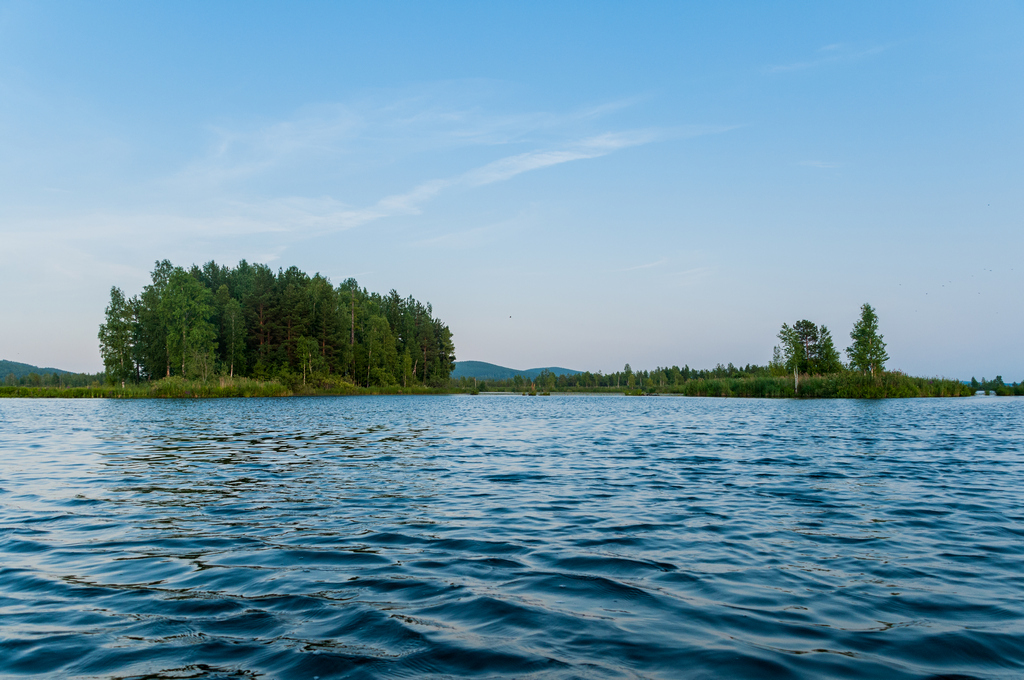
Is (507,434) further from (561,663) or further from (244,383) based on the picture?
(244,383)

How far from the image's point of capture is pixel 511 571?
267 inches

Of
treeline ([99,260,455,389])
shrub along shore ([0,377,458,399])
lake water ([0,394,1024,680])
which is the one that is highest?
treeline ([99,260,455,389])

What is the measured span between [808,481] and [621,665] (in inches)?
429

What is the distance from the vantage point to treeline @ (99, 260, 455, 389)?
82.8m

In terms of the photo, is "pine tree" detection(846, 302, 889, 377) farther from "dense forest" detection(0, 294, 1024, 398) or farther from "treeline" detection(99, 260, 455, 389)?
"treeline" detection(99, 260, 455, 389)

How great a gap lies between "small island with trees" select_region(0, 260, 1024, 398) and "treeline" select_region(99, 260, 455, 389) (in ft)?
0.70

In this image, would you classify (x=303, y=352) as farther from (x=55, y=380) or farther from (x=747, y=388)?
(x=747, y=388)

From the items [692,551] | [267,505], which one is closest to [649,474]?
[692,551]

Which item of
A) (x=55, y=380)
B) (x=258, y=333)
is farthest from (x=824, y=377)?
(x=55, y=380)

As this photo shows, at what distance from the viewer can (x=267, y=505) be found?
10609 millimetres

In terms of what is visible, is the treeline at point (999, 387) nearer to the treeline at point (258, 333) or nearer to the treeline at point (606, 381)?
the treeline at point (606, 381)

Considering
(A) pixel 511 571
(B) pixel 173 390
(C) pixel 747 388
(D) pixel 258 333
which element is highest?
(D) pixel 258 333

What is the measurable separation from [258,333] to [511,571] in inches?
4100

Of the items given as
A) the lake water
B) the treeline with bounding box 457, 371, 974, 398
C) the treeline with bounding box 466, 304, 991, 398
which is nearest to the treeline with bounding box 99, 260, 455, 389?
the treeline with bounding box 466, 304, 991, 398
